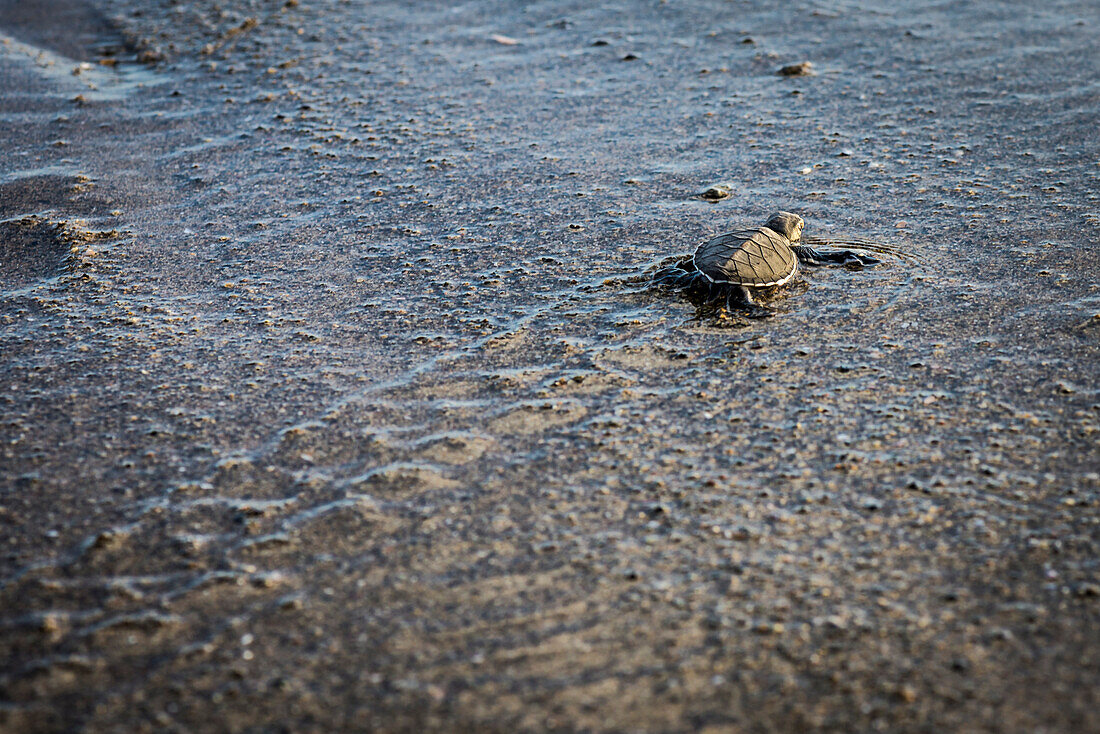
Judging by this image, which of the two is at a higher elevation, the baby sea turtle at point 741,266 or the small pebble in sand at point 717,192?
the small pebble in sand at point 717,192

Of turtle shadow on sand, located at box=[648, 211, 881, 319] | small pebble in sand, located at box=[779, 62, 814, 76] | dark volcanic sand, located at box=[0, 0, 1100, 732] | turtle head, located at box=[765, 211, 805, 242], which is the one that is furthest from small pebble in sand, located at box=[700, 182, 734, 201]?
small pebble in sand, located at box=[779, 62, 814, 76]

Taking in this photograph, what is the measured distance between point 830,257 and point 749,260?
0.54 m

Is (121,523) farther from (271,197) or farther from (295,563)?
(271,197)

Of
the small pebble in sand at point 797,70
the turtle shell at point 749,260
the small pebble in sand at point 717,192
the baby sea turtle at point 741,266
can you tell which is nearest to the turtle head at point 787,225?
the baby sea turtle at point 741,266

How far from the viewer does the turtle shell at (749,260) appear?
3652 mm

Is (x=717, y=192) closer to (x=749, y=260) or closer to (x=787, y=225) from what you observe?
(x=787, y=225)

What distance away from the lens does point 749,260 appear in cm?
366

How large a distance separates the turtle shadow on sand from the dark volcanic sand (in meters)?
0.09

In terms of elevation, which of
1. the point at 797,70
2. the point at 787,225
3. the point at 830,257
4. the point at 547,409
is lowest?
the point at 547,409

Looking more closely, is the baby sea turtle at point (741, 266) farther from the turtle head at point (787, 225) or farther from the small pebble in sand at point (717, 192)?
the small pebble in sand at point (717, 192)

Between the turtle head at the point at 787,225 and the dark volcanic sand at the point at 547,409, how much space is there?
8.7 inches

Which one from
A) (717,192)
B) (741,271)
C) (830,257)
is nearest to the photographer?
(741,271)

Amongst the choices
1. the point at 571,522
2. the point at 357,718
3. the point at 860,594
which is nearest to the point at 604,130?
the point at 571,522

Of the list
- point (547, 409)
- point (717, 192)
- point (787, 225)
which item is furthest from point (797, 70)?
point (547, 409)
